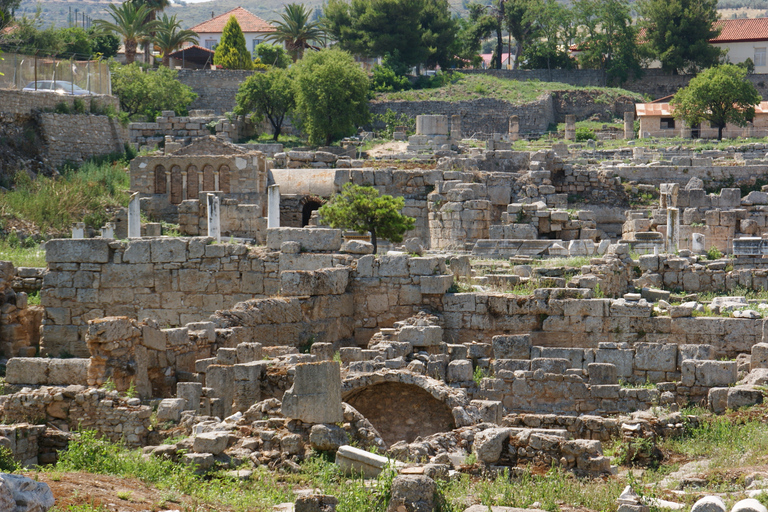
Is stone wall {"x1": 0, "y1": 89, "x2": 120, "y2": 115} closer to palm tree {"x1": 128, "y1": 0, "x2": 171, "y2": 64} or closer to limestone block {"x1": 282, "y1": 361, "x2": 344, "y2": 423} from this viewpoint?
limestone block {"x1": 282, "y1": 361, "x2": 344, "y2": 423}

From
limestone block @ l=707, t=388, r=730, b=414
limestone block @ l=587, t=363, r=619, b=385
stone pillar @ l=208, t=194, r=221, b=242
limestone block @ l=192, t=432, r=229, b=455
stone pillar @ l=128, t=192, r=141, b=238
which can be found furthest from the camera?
stone pillar @ l=128, t=192, r=141, b=238

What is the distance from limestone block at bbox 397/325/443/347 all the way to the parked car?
20.1 metres

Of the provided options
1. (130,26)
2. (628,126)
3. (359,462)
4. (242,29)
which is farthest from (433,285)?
(242,29)

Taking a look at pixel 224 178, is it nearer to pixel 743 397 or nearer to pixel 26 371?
pixel 26 371

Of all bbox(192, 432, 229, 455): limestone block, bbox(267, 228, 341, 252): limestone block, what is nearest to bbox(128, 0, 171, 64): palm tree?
bbox(267, 228, 341, 252): limestone block

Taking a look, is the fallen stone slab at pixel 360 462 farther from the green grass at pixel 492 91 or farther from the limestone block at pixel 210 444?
the green grass at pixel 492 91

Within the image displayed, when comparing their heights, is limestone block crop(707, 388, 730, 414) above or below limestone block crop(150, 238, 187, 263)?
below

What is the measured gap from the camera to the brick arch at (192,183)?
29266 mm

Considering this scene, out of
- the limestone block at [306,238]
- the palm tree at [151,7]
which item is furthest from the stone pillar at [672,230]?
the palm tree at [151,7]

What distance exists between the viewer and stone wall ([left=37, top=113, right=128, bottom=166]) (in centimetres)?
3103

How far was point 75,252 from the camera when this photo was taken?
16891mm

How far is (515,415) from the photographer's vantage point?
40.5 feet

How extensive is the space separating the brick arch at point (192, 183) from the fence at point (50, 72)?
221 inches

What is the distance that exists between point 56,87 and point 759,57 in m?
47.3
